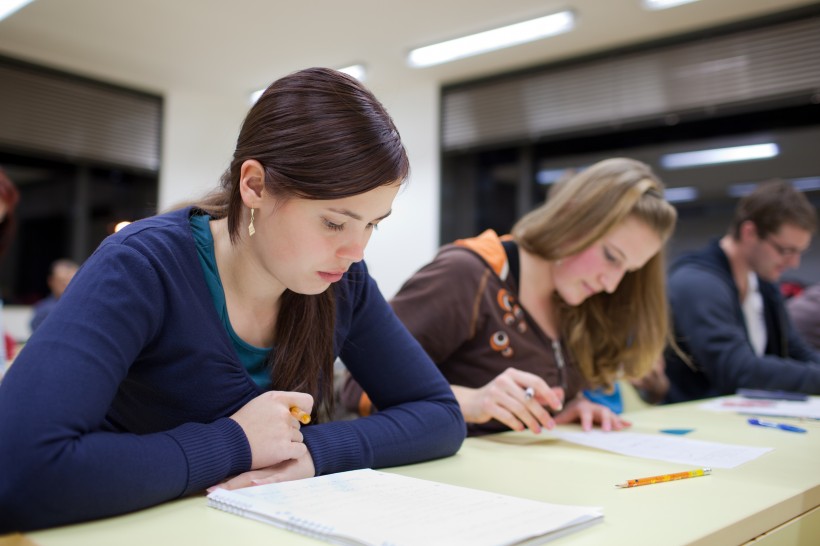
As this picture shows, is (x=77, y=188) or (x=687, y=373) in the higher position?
(x=77, y=188)

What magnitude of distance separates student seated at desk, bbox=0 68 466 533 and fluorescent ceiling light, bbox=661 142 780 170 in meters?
3.60

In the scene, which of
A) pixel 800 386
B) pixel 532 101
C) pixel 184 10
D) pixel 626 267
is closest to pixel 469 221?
pixel 532 101

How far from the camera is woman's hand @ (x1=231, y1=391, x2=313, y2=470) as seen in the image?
0.92m

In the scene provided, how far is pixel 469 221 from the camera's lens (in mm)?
5176

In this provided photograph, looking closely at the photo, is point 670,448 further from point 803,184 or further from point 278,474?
point 803,184

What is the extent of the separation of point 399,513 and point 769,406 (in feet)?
5.47

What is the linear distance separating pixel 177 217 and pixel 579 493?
2.28 feet

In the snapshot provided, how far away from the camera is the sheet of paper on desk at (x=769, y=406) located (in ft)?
6.20

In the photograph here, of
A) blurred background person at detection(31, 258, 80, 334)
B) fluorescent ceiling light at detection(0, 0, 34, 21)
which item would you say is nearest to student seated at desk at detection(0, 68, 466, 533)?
fluorescent ceiling light at detection(0, 0, 34, 21)

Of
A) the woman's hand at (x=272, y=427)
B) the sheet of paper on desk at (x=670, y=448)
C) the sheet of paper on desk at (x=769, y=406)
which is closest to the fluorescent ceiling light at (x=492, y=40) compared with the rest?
the sheet of paper on desk at (x=769, y=406)

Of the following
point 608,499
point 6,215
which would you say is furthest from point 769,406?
point 6,215

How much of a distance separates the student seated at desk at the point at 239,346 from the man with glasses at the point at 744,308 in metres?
1.56

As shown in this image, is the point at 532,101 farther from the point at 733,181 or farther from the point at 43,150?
the point at 43,150

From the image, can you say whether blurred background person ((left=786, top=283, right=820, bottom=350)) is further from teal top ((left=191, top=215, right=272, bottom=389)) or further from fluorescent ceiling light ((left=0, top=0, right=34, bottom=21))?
fluorescent ceiling light ((left=0, top=0, right=34, bottom=21))
